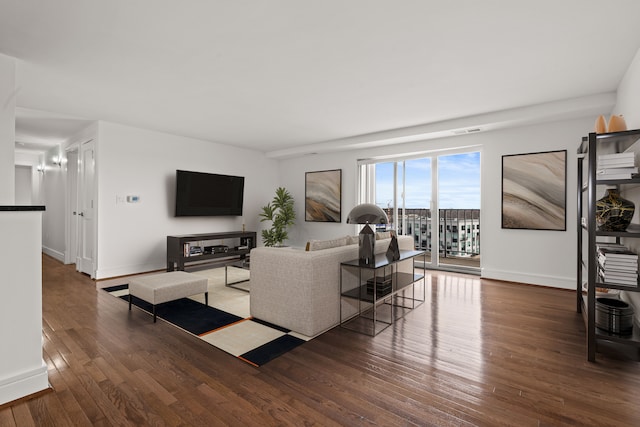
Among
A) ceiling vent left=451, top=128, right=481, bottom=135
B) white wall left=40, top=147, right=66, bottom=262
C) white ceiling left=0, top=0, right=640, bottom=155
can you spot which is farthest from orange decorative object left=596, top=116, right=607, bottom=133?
white wall left=40, top=147, right=66, bottom=262

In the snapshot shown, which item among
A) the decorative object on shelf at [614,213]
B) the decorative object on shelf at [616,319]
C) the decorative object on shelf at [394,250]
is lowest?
the decorative object on shelf at [616,319]

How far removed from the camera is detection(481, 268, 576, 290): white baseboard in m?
4.50

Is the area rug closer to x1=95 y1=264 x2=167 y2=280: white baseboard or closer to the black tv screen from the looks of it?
x1=95 y1=264 x2=167 y2=280: white baseboard

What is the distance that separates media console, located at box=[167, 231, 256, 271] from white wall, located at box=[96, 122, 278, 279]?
35 centimetres

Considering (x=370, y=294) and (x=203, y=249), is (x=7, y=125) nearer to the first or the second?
(x=203, y=249)

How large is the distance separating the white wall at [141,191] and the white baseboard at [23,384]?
3494 millimetres

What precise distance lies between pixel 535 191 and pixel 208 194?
5717mm

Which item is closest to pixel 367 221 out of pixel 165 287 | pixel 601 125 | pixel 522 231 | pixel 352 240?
pixel 352 240

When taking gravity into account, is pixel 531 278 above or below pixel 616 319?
below

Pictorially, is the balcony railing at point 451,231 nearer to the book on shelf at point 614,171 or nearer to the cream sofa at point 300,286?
the cream sofa at point 300,286

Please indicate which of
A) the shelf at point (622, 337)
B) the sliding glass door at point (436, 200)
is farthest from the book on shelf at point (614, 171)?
the sliding glass door at point (436, 200)

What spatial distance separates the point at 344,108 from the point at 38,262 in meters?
3.68

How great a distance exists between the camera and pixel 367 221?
300 centimetres

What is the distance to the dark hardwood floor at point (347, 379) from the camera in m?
1.76
